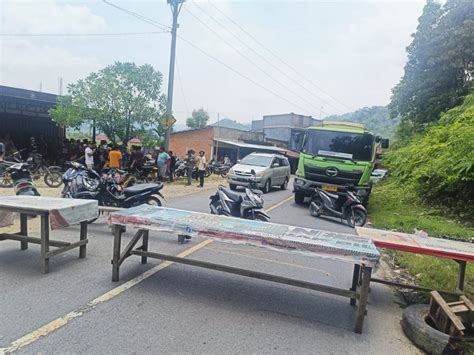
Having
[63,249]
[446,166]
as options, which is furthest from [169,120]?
[63,249]

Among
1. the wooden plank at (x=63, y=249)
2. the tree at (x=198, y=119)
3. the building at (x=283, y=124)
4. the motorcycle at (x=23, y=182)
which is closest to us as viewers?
the wooden plank at (x=63, y=249)

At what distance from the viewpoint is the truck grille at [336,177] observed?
9.78 meters

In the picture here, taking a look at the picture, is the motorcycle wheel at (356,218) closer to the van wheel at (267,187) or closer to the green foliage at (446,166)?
the green foliage at (446,166)

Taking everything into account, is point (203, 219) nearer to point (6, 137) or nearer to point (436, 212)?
point (436, 212)

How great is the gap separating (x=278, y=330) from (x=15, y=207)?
11.2 feet

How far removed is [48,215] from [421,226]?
7.86 metres

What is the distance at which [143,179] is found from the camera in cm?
1446

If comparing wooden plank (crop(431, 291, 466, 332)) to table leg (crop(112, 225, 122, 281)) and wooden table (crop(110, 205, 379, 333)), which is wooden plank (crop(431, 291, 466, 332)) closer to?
Result: wooden table (crop(110, 205, 379, 333))

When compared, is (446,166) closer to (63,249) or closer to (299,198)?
(299,198)

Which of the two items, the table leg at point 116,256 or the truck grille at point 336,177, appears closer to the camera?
the table leg at point 116,256

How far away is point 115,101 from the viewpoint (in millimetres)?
15484

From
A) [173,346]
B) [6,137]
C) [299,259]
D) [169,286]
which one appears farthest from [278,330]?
[6,137]

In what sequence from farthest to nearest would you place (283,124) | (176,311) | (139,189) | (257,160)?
(283,124) → (257,160) → (139,189) → (176,311)

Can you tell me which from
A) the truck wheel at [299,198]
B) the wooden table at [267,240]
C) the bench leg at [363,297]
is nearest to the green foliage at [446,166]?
A: the truck wheel at [299,198]
